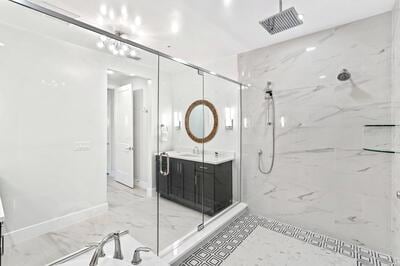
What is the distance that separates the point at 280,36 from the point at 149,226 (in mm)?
2917

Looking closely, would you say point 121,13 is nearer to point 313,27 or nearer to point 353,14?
point 313,27

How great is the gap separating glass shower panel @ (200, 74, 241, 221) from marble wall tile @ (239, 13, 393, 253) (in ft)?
0.87

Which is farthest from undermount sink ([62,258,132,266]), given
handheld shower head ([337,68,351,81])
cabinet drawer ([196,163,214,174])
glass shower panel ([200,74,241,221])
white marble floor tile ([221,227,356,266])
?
handheld shower head ([337,68,351,81])

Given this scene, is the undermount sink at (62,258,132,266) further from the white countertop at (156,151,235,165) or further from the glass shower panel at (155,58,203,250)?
the white countertop at (156,151,235,165)

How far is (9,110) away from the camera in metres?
1.88

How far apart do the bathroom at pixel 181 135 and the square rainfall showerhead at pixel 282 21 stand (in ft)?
0.06

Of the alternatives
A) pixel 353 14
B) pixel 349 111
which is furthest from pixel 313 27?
pixel 349 111

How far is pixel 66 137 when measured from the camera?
2090 millimetres

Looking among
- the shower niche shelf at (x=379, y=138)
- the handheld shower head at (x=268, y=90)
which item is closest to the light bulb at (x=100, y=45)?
the handheld shower head at (x=268, y=90)

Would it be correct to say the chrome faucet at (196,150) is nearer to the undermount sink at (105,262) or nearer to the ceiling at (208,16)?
the ceiling at (208,16)

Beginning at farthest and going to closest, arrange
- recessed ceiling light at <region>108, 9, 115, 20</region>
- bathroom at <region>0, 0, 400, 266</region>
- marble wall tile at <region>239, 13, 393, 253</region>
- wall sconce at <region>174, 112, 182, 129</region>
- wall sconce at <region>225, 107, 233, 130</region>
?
wall sconce at <region>225, 107, 233, 130</region> < wall sconce at <region>174, 112, 182, 129</region> < marble wall tile at <region>239, 13, 393, 253</region> < recessed ceiling light at <region>108, 9, 115, 20</region> < bathroom at <region>0, 0, 400, 266</region>

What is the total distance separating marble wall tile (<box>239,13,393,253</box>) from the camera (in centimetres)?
212

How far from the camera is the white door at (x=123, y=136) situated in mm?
2199

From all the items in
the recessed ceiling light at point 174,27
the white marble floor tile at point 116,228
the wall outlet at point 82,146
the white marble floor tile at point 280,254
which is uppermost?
the recessed ceiling light at point 174,27
